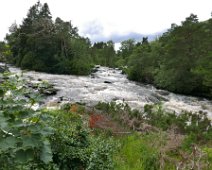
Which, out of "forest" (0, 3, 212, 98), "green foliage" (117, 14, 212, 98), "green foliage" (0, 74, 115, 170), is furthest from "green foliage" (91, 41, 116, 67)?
"green foliage" (0, 74, 115, 170)

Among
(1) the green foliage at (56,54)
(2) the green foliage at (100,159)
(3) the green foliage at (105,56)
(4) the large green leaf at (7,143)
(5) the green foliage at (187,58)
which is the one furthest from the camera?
(3) the green foliage at (105,56)

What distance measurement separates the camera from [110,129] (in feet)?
38.3

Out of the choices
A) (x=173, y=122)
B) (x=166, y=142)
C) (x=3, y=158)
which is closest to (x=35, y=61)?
(x=173, y=122)

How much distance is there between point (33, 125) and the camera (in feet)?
8.39

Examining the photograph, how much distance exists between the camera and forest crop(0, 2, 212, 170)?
265cm

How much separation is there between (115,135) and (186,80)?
30.4 m

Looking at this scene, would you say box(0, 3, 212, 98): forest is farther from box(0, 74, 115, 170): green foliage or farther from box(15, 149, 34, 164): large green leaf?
box(15, 149, 34, 164): large green leaf

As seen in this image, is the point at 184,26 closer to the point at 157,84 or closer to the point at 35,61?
the point at 157,84

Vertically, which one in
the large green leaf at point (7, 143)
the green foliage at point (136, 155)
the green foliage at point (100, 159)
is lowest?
the green foliage at point (136, 155)

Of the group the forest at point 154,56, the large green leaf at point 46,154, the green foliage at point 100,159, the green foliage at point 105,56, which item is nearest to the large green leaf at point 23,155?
the large green leaf at point 46,154

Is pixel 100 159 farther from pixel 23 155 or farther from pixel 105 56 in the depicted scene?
pixel 105 56

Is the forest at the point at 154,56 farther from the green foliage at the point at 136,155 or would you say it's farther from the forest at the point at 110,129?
the green foliage at the point at 136,155

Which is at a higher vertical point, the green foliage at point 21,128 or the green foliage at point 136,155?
the green foliage at point 21,128

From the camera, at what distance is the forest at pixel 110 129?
265 centimetres
